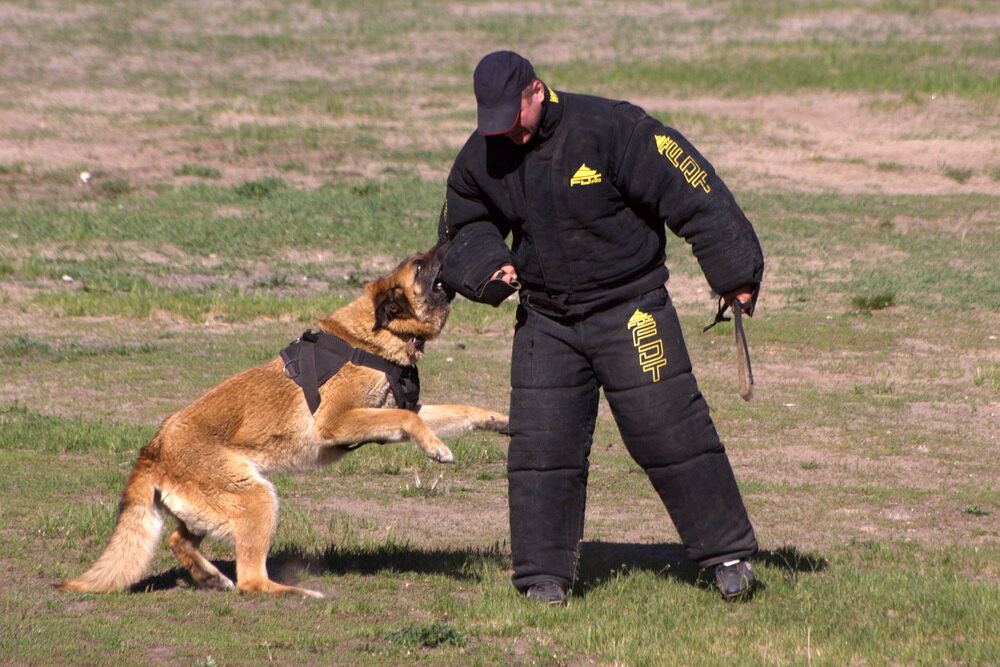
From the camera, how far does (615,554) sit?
6.42m

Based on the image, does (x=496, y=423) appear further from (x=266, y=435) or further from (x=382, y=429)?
(x=266, y=435)

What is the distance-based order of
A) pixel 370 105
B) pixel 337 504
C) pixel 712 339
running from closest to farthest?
1. pixel 337 504
2. pixel 712 339
3. pixel 370 105

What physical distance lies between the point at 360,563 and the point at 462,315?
6.45 metres

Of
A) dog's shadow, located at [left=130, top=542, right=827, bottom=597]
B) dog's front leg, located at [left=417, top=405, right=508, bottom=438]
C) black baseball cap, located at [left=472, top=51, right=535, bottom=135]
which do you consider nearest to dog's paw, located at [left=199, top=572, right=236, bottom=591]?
dog's shadow, located at [left=130, top=542, right=827, bottom=597]

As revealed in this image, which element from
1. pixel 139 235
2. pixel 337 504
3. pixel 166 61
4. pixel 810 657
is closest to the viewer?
pixel 810 657

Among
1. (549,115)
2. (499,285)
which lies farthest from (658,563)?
(549,115)

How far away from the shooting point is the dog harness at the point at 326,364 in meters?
5.93

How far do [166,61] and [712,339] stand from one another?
1753cm

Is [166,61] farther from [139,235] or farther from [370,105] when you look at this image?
[139,235]

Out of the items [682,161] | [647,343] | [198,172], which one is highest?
[682,161]

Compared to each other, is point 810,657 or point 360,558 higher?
point 810,657

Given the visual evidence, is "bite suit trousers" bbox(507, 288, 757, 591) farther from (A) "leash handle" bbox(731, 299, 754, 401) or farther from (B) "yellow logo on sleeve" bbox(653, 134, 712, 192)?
(B) "yellow logo on sleeve" bbox(653, 134, 712, 192)

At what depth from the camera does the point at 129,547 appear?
5.54 m

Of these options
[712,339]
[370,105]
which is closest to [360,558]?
[712,339]
